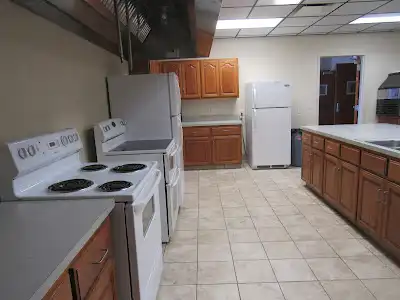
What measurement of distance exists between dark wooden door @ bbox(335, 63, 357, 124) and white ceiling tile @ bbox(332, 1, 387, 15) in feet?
10.6

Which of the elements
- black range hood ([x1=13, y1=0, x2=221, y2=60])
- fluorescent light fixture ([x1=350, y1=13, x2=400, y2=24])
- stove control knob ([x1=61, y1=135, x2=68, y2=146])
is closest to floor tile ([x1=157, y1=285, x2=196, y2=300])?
stove control knob ([x1=61, y1=135, x2=68, y2=146])

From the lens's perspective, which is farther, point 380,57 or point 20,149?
point 380,57

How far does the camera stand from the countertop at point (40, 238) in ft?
2.51

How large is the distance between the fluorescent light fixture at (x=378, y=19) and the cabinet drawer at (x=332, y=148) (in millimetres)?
2443

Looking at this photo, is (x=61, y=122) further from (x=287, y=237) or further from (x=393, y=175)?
(x=393, y=175)

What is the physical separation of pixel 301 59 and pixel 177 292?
16.4 feet

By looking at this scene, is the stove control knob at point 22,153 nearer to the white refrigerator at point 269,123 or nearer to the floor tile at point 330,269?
the floor tile at point 330,269

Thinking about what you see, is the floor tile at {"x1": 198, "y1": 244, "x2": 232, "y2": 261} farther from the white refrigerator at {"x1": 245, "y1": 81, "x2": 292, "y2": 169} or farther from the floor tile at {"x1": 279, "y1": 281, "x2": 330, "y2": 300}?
the white refrigerator at {"x1": 245, "y1": 81, "x2": 292, "y2": 169}

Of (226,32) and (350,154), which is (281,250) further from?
(226,32)

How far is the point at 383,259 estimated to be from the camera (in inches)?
93.0

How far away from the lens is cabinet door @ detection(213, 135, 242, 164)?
5348 millimetres

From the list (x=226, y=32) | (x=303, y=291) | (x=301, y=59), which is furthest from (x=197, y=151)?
(x=303, y=291)

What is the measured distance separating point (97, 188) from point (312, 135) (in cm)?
299

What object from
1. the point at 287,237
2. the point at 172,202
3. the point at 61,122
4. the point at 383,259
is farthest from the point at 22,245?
the point at 383,259
